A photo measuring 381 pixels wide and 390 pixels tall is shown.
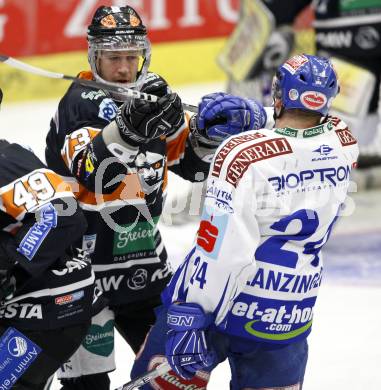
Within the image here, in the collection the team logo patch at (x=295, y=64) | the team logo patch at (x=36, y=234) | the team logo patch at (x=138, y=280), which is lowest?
the team logo patch at (x=138, y=280)

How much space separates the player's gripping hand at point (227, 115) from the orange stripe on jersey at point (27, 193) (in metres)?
0.54

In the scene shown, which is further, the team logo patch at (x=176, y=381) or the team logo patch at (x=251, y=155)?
the team logo patch at (x=176, y=381)

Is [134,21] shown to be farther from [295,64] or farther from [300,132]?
[300,132]

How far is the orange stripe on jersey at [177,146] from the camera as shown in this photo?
12.6 feet

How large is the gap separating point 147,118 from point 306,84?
0.50 m

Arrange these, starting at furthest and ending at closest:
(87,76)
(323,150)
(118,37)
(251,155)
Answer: (87,76), (118,37), (323,150), (251,155)

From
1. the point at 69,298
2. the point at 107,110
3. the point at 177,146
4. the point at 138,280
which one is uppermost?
the point at 107,110

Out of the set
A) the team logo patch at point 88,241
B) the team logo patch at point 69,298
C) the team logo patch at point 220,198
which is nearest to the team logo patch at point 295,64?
the team logo patch at point 220,198

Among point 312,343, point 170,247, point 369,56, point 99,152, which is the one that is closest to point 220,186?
point 99,152

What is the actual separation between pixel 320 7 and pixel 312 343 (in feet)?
10.1

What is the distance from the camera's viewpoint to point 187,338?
118 inches

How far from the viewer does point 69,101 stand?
365cm

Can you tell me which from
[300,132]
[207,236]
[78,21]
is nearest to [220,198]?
[207,236]

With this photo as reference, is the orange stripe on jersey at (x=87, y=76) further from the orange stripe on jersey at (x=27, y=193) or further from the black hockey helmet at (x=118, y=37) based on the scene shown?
the orange stripe on jersey at (x=27, y=193)
